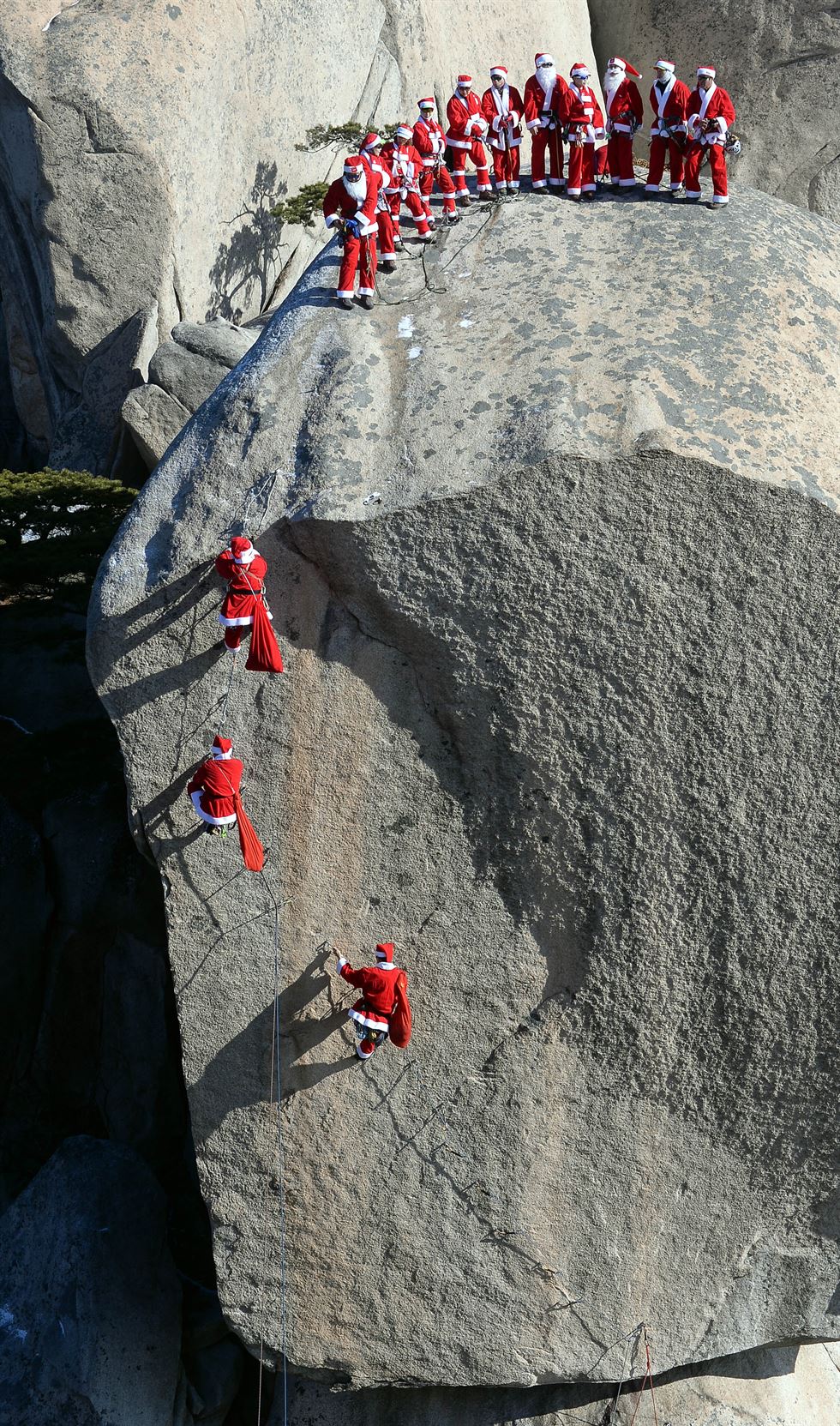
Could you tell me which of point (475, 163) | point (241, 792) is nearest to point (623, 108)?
point (475, 163)

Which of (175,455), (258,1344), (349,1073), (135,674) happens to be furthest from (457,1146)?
(175,455)

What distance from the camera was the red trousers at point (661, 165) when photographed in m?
6.75

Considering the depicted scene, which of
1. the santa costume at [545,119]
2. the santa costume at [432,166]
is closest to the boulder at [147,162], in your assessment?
the santa costume at [432,166]

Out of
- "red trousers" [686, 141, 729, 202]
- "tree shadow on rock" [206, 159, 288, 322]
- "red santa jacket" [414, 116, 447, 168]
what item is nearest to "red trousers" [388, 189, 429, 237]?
"red santa jacket" [414, 116, 447, 168]

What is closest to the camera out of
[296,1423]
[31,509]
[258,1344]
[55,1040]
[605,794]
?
[605,794]

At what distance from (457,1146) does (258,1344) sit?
4.99 feet

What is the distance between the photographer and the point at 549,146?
683 centimetres

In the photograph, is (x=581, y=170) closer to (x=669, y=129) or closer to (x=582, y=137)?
(x=582, y=137)

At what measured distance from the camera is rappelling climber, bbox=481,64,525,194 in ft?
23.1

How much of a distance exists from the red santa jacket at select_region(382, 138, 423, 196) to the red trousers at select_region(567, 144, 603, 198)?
0.78 metres

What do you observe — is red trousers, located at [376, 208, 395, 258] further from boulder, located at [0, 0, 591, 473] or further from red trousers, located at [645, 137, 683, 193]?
boulder, located at [0, 0, 591, 473]

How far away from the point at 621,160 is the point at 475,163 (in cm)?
77

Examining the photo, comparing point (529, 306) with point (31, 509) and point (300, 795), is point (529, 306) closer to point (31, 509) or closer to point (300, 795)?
point (300, 795)

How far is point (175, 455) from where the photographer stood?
627 centimetres
